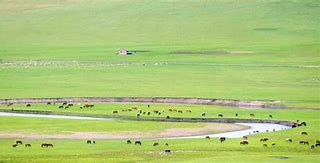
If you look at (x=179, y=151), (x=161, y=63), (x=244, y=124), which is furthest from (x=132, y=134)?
(x=161, y=63)

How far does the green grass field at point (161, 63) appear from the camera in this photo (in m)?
38.9

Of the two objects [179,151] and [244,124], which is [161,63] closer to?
[244,124]

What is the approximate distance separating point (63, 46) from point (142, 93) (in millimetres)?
47628

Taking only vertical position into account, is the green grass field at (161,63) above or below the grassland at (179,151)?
above

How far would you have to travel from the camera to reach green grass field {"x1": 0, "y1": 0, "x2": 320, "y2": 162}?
38.9 metres

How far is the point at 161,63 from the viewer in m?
87.4

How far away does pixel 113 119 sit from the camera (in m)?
50.0

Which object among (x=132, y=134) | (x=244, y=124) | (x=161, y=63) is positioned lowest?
(x=132, y=134)

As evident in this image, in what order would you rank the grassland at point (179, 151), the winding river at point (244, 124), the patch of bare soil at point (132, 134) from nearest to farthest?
the grassland at point (179, 151) → the patch of bare soil at point (132, 134) → the winding river at point (244, 124)

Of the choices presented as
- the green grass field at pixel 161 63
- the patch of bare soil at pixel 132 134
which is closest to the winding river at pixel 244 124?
the patch of bare soil at pixel 132 134

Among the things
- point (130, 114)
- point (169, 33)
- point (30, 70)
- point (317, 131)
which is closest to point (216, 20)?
point (169, 33)

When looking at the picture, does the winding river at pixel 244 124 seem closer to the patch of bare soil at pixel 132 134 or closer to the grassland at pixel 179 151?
the patch of bare soil at pixel 132 134

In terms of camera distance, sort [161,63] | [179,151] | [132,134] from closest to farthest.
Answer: [179,151] → [132,134] → [161,63]

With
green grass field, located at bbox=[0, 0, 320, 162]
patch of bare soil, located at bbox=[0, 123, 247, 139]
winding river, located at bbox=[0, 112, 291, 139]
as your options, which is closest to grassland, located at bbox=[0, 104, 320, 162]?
green grass field, located at bbox=[0, 0, 320, 162]
